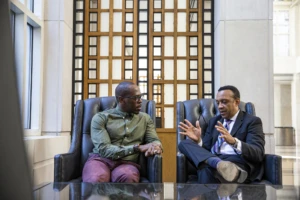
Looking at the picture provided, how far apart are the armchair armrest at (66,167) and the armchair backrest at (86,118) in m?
0.07

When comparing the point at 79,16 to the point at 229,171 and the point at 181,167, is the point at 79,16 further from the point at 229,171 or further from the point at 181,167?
the point at 229,171

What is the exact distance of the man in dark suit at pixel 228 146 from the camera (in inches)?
94.7

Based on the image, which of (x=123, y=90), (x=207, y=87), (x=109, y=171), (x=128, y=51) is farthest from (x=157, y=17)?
(x=109, y=171)

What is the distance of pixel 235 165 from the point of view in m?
2.36

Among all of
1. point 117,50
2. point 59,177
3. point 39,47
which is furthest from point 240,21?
point 59,177

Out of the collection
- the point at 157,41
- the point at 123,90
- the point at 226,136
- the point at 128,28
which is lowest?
the point at 226,136

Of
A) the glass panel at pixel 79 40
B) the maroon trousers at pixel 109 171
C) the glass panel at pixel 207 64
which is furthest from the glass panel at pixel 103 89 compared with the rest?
the maroon trousers at pixel 109 171

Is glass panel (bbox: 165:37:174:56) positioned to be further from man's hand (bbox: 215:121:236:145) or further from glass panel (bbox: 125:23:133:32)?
man's hand (bbox: 215:121:236:145)

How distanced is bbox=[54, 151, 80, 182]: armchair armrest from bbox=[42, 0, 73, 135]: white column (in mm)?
1170

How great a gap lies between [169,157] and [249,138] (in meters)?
1.60

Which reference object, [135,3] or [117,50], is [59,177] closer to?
[117,50]

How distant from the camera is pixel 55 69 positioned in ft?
12.7

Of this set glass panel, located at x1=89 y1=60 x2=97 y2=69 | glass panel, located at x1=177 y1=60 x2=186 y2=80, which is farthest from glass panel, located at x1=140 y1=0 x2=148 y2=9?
glass panel, located at x1=89 y1=60 x2=97 y2=69

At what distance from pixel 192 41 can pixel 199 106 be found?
1432 mm
